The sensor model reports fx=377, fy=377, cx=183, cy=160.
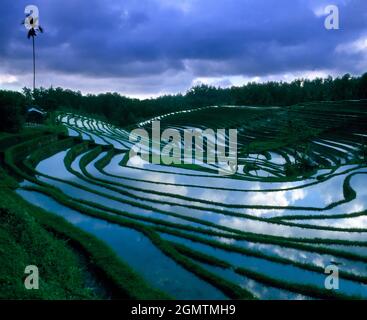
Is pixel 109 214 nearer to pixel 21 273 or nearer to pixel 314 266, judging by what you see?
pixel 21 273

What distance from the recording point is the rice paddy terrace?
41.9ft

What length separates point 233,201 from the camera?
23609 millimetres

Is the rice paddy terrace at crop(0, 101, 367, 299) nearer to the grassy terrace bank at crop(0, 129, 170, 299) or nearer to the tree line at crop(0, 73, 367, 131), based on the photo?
the grassy terrace bank at crop(0, 129, 170, 299)

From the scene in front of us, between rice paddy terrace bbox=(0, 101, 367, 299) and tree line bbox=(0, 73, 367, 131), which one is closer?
rice paddy terrace bbox=(0, 101, 367, 299)

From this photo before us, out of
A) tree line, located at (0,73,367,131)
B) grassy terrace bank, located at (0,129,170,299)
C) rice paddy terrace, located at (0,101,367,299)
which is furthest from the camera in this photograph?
tree line, located at (0,73,367,131)

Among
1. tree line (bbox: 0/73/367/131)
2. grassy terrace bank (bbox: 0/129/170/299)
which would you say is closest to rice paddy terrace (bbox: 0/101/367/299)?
grassy terrace bank (bbox: 0/129/170/299)

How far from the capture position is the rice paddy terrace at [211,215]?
12781 mm

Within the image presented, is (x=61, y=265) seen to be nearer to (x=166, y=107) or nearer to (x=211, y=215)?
(x=211, y=215)

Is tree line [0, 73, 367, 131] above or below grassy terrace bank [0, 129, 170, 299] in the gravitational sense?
above

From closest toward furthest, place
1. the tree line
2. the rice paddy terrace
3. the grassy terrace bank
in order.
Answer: the grassy terrace bank < the rice paddy terrace < the tree line

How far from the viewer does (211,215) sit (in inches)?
815

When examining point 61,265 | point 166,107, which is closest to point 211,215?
point 61,265

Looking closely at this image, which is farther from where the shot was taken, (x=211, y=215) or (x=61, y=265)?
(x=211, y=215)
